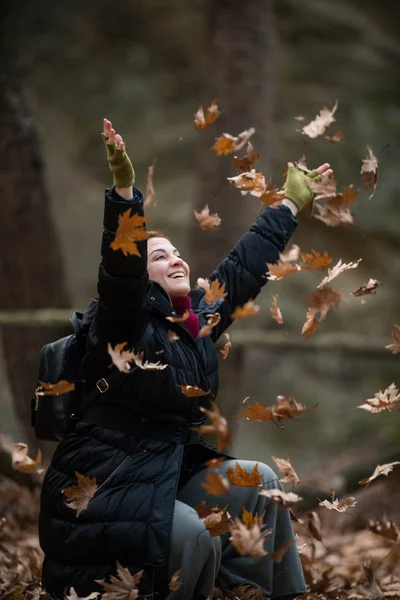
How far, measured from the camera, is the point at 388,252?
9344 millimetres

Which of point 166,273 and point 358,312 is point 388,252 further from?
point 166,273

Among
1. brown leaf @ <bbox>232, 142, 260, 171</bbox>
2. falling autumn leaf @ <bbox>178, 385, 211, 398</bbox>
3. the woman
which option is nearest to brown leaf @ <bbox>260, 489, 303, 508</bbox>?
the woman

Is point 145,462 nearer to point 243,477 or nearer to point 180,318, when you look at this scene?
point 243,477

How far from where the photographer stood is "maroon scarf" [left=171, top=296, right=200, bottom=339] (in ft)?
8.95

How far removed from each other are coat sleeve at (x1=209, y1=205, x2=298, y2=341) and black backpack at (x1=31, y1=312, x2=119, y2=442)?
0.56m

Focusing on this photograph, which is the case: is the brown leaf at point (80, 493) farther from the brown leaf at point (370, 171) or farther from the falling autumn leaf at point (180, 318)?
the brown leaf at point (370, 171)

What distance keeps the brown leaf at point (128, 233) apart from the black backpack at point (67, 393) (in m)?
0.35

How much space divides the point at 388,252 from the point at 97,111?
365 cm

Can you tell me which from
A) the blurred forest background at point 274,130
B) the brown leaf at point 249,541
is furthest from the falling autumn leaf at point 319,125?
the blurred forest background at point 274,130

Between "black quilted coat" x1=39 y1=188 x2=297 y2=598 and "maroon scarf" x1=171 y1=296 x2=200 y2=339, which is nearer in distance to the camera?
"black quilted coat" x1=39 y1=188 x2=297 y2=598

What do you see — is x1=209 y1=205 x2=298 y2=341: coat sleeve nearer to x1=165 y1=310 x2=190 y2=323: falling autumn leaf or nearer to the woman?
the woman

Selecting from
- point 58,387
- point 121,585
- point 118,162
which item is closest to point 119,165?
point 118,162

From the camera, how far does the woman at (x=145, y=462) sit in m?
2.41

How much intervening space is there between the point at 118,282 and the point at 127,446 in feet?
1.70
